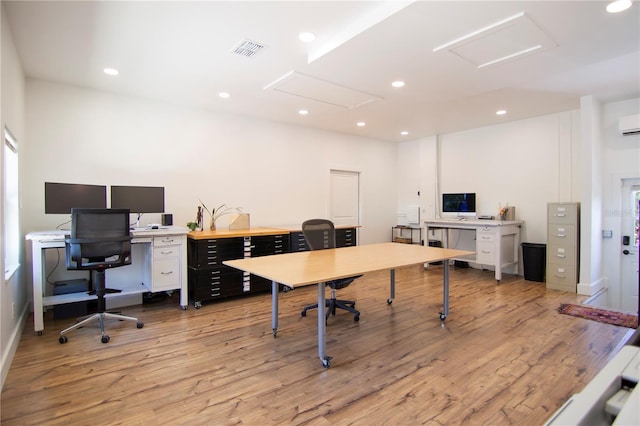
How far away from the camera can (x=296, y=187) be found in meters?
6.16

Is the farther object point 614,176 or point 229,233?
point 614,176

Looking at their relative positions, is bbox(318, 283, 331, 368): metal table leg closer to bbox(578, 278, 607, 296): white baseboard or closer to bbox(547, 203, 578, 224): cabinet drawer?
bbox(578, 278, 607, 296): white baseboard

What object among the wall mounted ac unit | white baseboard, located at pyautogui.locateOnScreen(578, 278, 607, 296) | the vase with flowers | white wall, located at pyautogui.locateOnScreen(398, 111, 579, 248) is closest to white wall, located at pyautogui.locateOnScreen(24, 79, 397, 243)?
the vase with flowers

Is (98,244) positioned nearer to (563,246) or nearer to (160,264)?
(160,264)

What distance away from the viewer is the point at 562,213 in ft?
16.4

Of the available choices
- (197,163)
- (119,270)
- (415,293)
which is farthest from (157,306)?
(415,293)

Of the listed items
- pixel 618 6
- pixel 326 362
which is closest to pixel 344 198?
pixel 326 362

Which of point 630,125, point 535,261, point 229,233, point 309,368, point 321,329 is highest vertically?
point 630,125

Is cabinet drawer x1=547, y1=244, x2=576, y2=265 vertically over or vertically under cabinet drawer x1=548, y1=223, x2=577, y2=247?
under

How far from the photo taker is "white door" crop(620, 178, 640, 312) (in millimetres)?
4723

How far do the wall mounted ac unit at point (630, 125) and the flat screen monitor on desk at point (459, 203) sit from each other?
7.71ft

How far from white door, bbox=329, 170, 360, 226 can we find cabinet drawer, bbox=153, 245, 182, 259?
3280 mm

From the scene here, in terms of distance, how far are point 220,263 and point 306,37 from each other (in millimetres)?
2926

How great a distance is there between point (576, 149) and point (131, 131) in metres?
6.74
